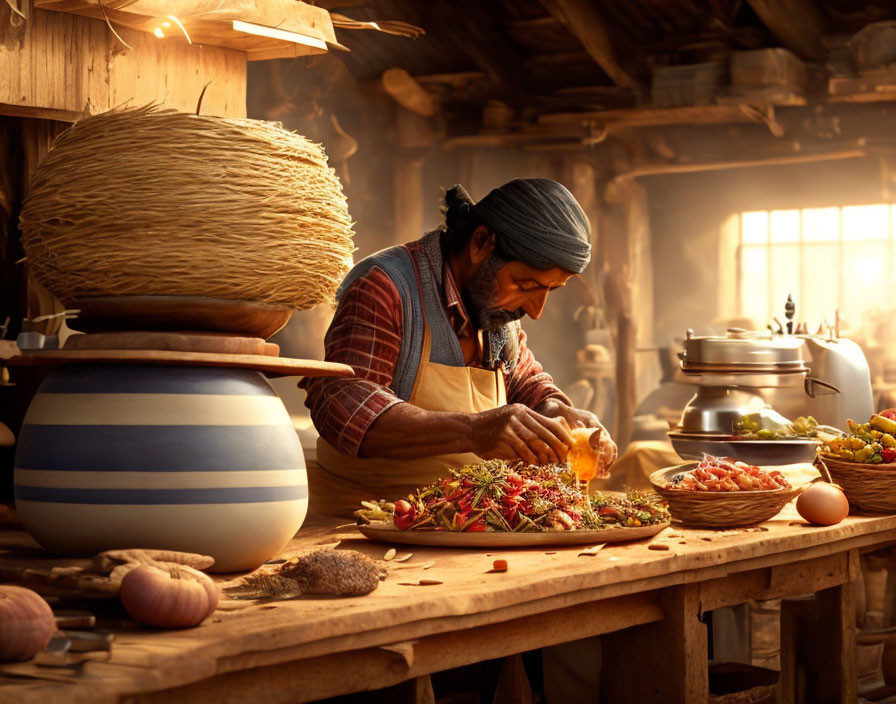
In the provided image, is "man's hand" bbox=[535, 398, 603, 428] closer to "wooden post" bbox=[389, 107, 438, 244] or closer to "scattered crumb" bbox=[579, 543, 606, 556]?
"scattered crumb" bbox=[579, 543, 606, 556]

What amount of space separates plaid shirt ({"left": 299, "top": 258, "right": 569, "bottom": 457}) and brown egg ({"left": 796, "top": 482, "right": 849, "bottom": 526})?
1.04 m

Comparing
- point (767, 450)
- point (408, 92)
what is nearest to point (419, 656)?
point (767, 450)

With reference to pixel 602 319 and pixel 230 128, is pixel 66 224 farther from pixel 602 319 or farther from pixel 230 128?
pixel 602 319

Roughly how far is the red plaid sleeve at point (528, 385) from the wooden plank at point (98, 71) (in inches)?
47.2

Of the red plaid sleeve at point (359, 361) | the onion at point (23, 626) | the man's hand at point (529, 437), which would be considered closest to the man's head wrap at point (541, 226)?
the red plaid sleeve at point (359, 361)

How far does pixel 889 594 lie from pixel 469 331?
3802 mm

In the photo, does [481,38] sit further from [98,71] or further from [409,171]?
[98,71]

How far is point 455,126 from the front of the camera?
362 inches

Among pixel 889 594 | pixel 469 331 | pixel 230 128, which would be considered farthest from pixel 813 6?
pixel 230 128

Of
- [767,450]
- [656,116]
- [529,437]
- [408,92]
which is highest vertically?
[408,92]

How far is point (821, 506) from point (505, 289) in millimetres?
1012

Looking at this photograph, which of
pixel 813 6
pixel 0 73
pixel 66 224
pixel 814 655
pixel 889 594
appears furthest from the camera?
pixel 813 6

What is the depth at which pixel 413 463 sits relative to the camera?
342 centimetres

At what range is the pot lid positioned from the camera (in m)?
4.36
